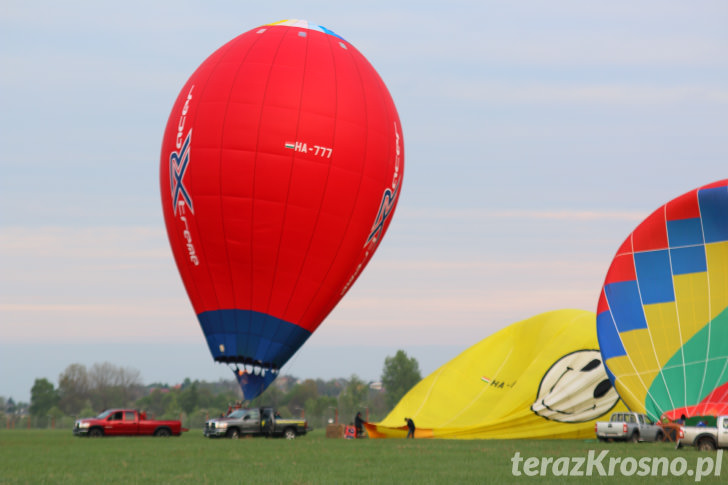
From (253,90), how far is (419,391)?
16.7 m

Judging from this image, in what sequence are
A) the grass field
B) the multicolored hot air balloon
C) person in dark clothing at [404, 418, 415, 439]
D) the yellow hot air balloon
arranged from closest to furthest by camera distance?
the grass field → the multicolored hot air balloon → the yellow hot air balloon → person in dark clothing at [404, 418, 415, 439]

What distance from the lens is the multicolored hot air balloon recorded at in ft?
109

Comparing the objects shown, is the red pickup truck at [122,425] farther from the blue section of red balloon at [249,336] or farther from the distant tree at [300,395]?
the distant tree at [300,395]

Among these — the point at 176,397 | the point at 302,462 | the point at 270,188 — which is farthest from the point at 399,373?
the point at 302,462

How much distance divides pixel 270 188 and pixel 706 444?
16360 millimetres

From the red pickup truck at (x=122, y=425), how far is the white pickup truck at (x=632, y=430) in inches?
693

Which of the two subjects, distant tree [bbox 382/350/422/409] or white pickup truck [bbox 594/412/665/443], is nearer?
white pickup truck [bbox 594/412/665/443]

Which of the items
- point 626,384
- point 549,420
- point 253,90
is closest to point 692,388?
point 626,384

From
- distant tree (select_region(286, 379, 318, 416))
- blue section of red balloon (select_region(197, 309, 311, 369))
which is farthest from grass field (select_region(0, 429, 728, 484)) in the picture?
distant tree (select_region(286, 379, 318, 416))

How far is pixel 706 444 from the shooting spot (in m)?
27.8

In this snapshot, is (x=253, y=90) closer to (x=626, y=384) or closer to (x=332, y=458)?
(x=332, y=458)

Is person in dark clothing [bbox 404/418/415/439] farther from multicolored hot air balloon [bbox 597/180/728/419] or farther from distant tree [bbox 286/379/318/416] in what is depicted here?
distant tree [bbox 286/379/318/416]

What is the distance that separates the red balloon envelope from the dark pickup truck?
239cm

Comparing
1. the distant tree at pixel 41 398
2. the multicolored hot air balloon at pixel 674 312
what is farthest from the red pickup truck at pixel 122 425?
the distant tree at pixel 41 398
